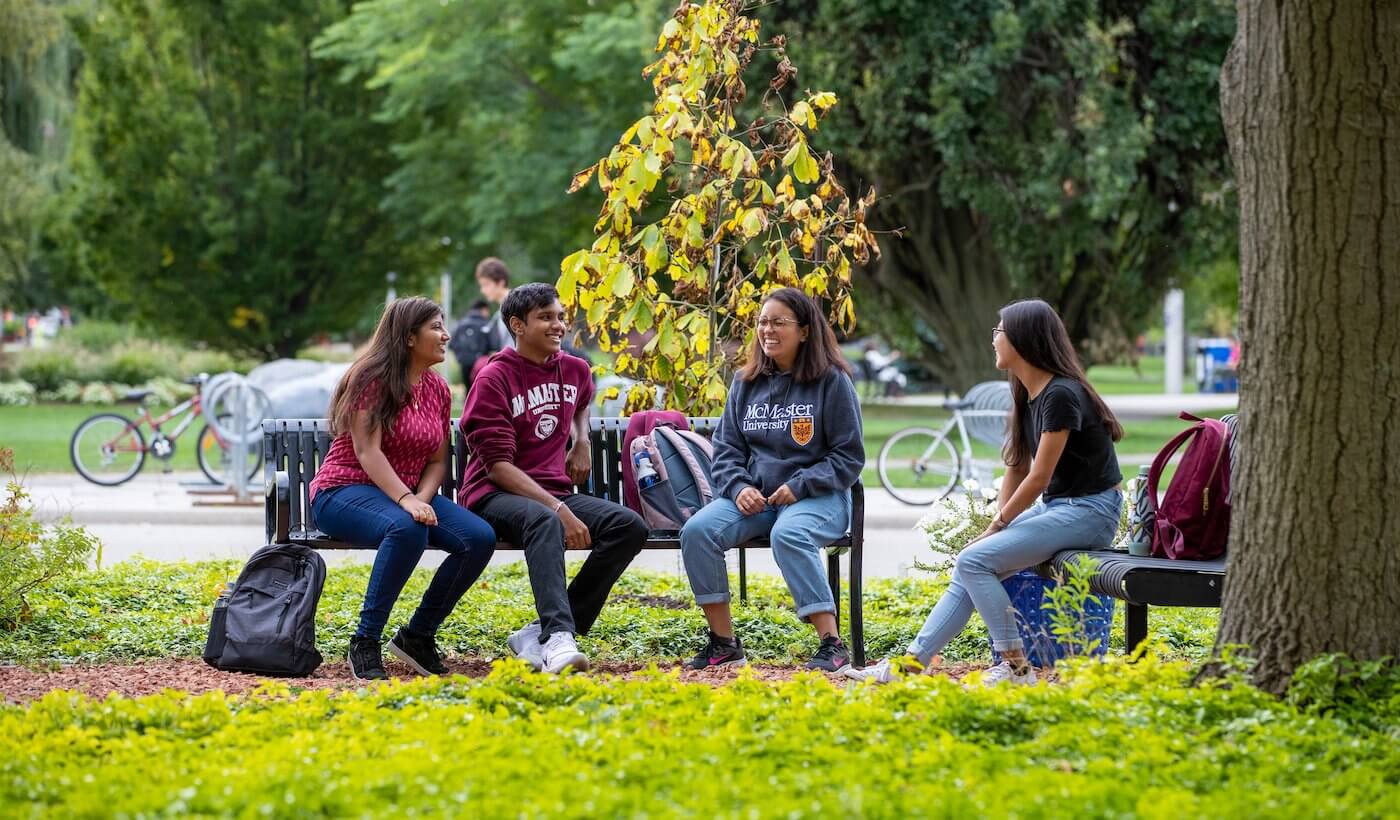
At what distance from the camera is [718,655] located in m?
6.65

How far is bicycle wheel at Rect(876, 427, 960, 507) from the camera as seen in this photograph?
15.0m

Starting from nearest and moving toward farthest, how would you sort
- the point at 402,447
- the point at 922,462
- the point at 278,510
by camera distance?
the point at 402,447, the point at 278,510, the point at 922,462

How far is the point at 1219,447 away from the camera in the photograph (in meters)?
5.73

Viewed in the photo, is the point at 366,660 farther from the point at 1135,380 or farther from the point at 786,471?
the point at 1135,380

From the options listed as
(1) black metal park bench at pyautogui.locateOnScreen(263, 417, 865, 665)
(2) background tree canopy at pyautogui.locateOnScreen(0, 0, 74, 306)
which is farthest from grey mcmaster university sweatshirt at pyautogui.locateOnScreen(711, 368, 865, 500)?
(2) background tree canopy at pyautogui.locateOnScreen(0, 0, 74, 306)

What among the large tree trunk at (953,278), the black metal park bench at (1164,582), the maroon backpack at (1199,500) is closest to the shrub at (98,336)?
the large tree trunk at (953,278)

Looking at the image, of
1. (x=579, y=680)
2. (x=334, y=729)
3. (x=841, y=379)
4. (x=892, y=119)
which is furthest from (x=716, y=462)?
(x=892, y=119)

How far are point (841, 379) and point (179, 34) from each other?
99.3 feet

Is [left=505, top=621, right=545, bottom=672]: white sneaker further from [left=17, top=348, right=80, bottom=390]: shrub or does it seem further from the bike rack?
[left=17, top=348, right=80, bottom=390]: shrub

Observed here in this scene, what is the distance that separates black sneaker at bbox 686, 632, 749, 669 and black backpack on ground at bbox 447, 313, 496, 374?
5.52m

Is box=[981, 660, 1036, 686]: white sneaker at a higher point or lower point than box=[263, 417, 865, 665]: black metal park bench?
lower

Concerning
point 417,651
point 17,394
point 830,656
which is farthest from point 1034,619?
point 17,394

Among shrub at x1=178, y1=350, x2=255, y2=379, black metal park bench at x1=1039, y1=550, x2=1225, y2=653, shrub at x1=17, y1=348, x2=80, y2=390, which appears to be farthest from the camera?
shrub at x1=178, y1=350, x2=255, y2=379

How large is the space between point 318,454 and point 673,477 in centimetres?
157
